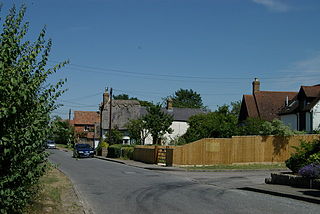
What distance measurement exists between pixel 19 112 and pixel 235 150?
26.2 metres

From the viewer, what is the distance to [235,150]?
3134cm

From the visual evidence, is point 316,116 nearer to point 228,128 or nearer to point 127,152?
point 228,128

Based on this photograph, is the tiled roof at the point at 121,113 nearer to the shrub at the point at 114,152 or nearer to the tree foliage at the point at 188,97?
the shrub at the point at 114,152

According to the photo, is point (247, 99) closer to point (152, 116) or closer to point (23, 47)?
point (152, 116)

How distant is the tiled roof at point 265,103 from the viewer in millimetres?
51406

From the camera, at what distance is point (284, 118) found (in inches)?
1896

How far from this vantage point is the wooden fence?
1204 inches

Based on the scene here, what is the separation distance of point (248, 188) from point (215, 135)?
26.2 m

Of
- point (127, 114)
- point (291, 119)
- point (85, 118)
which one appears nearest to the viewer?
point (291, 119)

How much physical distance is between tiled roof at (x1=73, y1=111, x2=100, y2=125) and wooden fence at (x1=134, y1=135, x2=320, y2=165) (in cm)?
6067

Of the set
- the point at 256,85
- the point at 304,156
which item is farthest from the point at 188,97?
the point at 304,156

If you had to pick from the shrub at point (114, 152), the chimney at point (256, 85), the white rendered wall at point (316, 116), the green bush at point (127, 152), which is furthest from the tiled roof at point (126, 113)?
the white rendered wall at point (316, 116)

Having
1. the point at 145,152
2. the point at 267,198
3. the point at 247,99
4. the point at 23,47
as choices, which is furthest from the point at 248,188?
the point at 247,99

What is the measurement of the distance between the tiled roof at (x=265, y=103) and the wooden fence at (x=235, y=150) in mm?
18723
